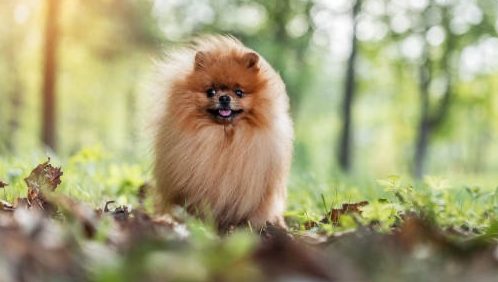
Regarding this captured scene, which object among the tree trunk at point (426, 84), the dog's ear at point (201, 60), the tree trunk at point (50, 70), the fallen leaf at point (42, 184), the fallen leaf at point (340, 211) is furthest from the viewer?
the tree trunk at point (426, 84)

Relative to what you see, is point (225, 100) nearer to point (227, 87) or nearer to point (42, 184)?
point (227, 87)

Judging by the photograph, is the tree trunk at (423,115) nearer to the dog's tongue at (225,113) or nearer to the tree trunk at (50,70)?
the tree trunk at (50,70)

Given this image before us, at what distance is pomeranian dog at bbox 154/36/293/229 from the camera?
18.6 ft

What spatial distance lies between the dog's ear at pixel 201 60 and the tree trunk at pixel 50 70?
10800 mm

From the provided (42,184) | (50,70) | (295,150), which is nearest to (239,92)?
(42,184)

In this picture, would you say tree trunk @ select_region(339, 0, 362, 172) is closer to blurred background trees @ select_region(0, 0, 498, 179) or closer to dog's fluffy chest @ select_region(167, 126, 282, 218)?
blurred background trees @ select_region(0, 0, 498, 179)

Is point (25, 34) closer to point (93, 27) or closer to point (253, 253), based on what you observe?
point (93, 27)

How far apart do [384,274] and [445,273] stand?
0.20 metres

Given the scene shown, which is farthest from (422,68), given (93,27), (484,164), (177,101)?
(484,164)

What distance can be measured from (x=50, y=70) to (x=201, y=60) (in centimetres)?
1086

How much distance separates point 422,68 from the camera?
23016 millimetres

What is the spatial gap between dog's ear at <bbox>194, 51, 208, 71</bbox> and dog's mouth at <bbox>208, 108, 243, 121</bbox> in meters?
0.34

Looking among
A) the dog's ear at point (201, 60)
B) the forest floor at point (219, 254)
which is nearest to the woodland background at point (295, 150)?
the forest floor at point (219, 254)

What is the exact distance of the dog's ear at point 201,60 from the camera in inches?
228
